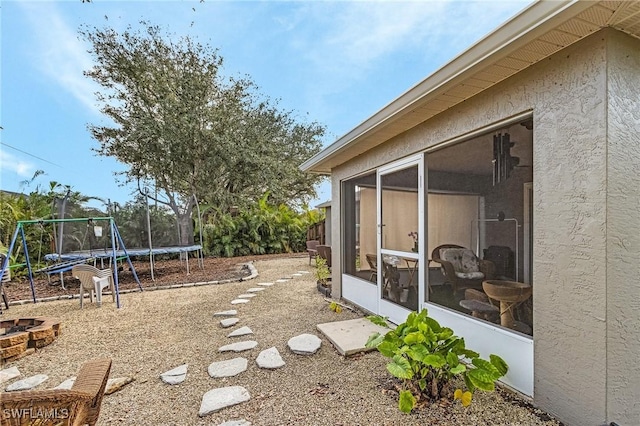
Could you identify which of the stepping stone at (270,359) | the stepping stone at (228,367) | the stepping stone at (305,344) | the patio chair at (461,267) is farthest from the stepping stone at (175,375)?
the patio chair at (461,267)

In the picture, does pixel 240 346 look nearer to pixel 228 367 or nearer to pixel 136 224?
pixel 228 367

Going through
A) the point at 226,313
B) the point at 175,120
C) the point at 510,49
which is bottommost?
the point at 226,313

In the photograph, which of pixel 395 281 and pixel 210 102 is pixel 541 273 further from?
pixel 210 102

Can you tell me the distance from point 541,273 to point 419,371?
113 centimetres

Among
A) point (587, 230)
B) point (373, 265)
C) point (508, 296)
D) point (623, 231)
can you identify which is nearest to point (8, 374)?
point (373, 265)

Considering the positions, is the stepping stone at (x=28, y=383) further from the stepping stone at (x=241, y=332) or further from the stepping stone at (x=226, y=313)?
the stepping stone at (x=226, y=313)

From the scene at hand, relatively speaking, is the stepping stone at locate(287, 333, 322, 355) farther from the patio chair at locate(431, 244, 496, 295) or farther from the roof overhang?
the roof overhang

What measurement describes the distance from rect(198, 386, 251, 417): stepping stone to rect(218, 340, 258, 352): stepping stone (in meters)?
0.79

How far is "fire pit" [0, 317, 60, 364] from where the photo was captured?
3363 millimetres

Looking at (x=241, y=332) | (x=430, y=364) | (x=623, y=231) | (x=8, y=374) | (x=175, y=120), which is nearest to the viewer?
(x=623, y=231)

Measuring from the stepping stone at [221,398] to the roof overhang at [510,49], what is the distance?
9.45 ft

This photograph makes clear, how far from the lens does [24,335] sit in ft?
11.6

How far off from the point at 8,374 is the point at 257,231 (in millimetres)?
9558

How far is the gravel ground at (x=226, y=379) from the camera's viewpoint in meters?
2.26
